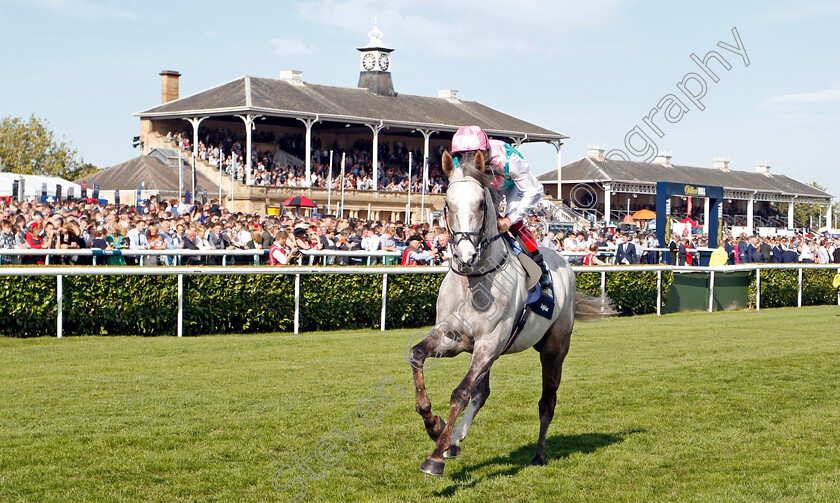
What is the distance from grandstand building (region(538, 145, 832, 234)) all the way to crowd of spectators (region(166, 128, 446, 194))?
761 cm

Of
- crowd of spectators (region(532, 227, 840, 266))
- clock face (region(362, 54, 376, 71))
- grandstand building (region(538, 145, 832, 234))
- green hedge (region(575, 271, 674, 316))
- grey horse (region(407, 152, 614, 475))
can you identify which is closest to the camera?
grey horse (region(407, 152, 614, 475))

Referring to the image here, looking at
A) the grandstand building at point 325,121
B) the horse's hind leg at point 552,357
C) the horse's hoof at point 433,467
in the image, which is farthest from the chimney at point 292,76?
the horse's hoof at point 433,467

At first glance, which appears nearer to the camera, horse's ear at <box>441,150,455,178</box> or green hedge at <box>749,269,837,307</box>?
horse's ear at <box>441,150,455,178</box>

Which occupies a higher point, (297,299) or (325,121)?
(325,121)

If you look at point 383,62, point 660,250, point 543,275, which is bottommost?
point 660,250

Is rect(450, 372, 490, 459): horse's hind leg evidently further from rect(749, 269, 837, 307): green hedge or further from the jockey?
rect(749, 269, 837, 307): green hedge

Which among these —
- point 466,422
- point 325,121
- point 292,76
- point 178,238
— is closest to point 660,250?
point 178,238

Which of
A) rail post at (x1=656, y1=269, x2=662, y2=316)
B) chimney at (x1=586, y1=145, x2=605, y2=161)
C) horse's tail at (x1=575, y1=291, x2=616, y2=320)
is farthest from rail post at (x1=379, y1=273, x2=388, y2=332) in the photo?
chimney at (x1=586, y1=145, x2=605, y2=161)

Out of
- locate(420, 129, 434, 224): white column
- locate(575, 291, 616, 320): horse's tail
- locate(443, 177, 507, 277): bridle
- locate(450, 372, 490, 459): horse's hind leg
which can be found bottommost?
locate(450, 372, 490, 459): horse's hind leg

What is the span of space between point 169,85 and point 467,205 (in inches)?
1515

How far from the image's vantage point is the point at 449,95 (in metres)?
43.5

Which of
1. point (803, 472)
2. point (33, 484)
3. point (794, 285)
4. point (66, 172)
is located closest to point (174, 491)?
point (33, 484)

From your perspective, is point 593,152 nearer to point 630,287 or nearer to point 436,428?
point 630,287

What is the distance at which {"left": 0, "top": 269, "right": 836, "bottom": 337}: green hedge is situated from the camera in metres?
10.3
